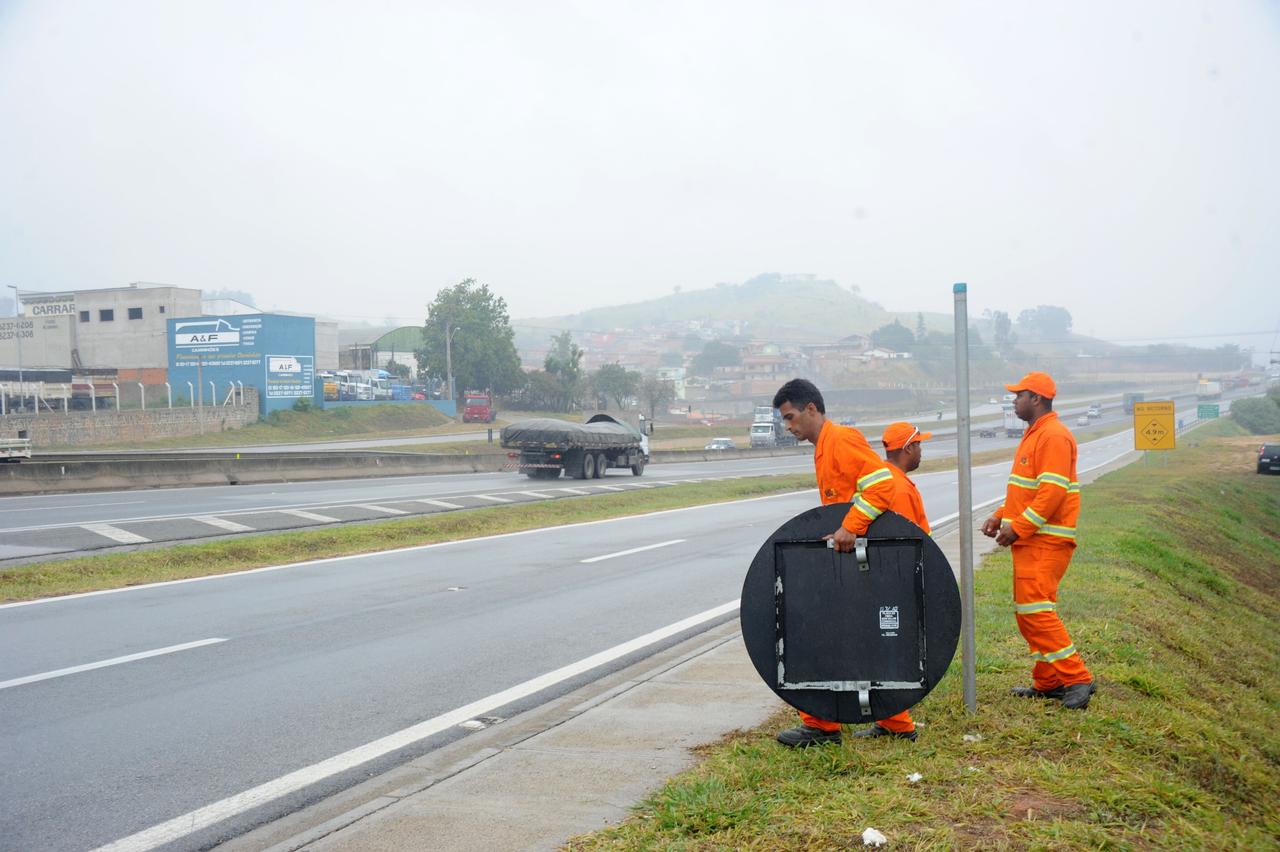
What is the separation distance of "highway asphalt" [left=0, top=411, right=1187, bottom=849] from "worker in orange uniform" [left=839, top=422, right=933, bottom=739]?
2.53 meters

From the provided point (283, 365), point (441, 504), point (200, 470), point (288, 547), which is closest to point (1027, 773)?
point (288, 547)

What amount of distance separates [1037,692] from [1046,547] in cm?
85

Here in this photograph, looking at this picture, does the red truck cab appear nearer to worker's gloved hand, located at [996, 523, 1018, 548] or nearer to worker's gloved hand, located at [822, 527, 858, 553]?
Result: worker's gloved hand, located at [996, 523, 1018, 548]

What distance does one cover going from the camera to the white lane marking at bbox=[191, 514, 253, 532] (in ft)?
57.0

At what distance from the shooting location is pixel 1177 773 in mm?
5133

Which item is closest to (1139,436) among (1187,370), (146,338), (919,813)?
(919,813)

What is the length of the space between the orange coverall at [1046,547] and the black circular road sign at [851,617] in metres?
1.21

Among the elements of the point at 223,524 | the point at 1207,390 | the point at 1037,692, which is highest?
the point at 1037,692

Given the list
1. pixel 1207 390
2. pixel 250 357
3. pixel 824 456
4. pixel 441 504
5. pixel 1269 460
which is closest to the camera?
pixel 824 456

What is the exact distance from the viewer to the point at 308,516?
766 inches

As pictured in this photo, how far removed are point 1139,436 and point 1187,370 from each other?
121591 millimetres

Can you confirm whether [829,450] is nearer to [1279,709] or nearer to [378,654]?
[378,654]

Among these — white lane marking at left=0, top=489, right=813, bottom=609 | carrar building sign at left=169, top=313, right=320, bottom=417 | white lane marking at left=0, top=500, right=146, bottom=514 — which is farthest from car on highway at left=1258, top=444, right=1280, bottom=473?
carrar building sign at left=169, top=313, right=320, bottom=417

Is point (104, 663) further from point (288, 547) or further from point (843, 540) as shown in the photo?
point (288, 547)
